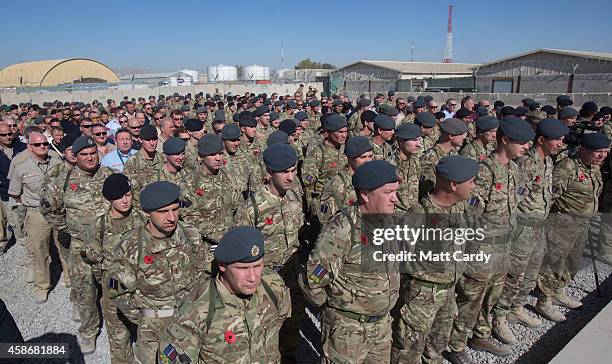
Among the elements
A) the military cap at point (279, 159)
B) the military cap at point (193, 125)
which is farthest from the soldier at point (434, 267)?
the military cap at point (193, 125)

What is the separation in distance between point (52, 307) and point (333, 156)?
470 cm

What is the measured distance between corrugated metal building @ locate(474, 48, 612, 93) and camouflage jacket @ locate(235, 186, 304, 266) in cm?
2218

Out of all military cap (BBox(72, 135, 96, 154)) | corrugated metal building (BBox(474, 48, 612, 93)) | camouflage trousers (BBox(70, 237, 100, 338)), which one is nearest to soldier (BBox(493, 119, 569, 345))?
camouflage trousers (BBox(70, 237, 100, 338))

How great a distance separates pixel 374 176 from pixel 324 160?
3562 mm

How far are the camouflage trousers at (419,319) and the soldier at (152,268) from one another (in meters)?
1.86

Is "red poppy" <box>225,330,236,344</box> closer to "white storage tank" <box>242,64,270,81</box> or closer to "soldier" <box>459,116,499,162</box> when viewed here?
"soldier" <box>459,116,499,162</box>

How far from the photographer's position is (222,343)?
2.45 meters

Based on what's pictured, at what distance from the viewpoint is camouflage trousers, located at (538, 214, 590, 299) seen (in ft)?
17.3

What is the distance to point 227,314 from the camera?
8.02 feet

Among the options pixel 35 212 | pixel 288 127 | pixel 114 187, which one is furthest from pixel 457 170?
pixel 35 212

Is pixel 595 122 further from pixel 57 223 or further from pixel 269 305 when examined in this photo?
pixel 57 223

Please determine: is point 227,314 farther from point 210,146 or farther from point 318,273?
point 210,146

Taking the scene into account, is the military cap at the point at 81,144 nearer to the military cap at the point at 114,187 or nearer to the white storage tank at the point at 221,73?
the military cap at the point at 114,187

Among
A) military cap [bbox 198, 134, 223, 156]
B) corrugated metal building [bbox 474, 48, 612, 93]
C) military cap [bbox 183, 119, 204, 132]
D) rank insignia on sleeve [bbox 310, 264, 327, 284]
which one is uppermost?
corrugated metal building [bbox 474, 48, 612, 93]
